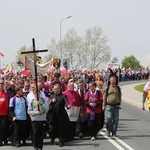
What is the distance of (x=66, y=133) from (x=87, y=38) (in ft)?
266

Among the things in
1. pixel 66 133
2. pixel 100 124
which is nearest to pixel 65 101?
pixel 66 133

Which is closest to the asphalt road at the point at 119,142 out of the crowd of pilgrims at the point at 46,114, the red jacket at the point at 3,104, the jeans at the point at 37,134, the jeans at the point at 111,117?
the crowd of pilgrims at the point at 46,114

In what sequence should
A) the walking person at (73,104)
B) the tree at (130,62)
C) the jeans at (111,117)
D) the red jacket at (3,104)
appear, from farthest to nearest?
the tree at (130,62) → the jeans at (111,117) → the walking person at (73,104) → the red jacket at (3,104)

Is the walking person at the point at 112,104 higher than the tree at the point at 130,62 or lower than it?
higher

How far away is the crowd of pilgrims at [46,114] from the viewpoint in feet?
34.8

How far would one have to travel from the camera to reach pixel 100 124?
42.7 ft

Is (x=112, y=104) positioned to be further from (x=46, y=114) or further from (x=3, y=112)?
(x=3, y=112)

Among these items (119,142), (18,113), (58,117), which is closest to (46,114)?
(58,117)

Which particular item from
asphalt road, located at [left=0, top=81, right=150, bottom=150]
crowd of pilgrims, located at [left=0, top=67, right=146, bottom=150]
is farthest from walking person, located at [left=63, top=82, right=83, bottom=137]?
asphalt road, located at [left=0, top=81, right=150, bottom=150]

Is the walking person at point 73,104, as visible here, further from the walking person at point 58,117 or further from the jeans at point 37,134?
the jeans at point 37,134

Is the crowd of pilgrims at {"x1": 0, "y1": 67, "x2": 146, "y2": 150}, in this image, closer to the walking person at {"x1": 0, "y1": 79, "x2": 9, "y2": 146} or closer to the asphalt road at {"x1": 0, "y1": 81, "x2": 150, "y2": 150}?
the walking person at {"x1": 0, "y1": 79, "x2": 9, "y2": 146}

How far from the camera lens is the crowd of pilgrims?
10.6 m

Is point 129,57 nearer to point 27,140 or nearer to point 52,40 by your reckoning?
point 52,40

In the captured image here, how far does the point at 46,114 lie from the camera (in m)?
11.8
